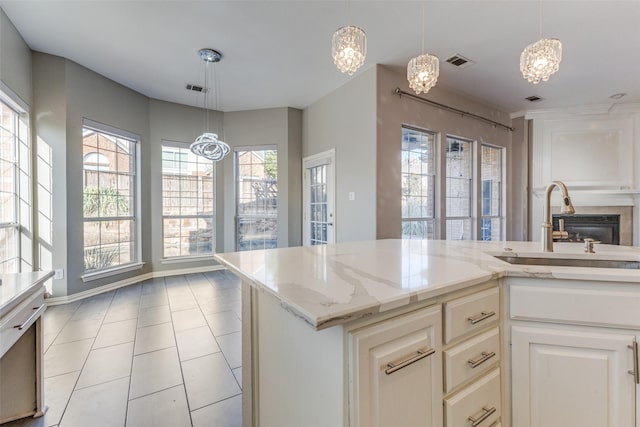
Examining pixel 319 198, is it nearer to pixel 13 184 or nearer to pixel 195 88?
→ pixel 195 88

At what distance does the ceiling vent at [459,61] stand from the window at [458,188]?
42.4 inches

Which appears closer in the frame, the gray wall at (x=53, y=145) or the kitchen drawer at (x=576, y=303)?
the kitchen drawer at (x=576, y=303)

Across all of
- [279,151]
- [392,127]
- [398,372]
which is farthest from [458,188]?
[398,372]

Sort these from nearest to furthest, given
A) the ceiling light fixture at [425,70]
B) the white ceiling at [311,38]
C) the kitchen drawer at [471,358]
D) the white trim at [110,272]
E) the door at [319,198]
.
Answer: the kitchen drawer at [471,358], the ceiling light fixture at [425,70], the white ceiling at [311,38], the white trim at [110,272], the door at [319,198]

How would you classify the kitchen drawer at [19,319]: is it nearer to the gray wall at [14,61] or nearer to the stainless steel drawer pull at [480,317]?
the stainless steel drawer pull at [480,317]

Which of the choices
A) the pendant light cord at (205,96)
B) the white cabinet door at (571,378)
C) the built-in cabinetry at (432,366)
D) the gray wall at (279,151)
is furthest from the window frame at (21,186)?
the white cabinet door at (571,378)

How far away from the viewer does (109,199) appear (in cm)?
397

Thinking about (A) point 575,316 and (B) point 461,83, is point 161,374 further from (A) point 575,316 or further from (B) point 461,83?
(B) point 461,83

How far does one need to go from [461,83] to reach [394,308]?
4.15 metres

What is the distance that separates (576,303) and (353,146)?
9.92 feet

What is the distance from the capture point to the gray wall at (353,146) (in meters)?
3.50

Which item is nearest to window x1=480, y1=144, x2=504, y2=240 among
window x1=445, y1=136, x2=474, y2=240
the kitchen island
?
window x1=445, y1=136, x2=474, y2=240

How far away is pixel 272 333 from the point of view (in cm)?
108

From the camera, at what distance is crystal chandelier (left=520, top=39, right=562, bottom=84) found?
1833mm
